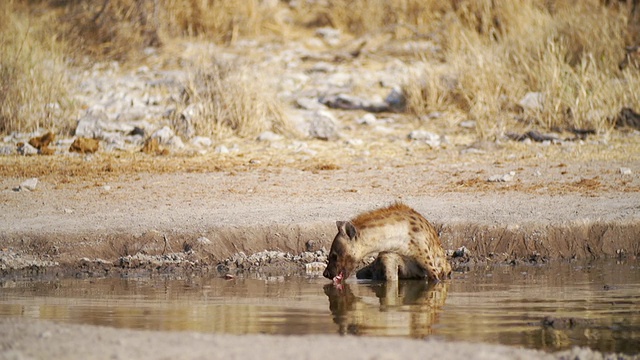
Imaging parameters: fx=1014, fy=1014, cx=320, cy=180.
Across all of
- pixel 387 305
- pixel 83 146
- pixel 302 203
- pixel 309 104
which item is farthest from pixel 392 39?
pixel 387 305

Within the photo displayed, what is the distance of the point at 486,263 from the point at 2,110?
726 cm

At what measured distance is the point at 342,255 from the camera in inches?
301

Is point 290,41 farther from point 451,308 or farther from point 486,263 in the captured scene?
point 451,308

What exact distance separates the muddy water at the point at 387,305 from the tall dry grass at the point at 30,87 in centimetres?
572

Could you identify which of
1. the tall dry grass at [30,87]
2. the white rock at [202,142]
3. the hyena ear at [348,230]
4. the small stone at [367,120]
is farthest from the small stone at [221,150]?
the hyena ear at [348,230]

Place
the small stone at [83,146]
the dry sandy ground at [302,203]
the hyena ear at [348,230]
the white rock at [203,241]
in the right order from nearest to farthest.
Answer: the hyena ear at [348,230] < the white rock at [203,241] < the dry sandy ground at [302,203] < the small stone at [83,146]

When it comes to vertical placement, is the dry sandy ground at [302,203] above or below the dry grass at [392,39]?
below

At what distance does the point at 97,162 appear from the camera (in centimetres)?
1201

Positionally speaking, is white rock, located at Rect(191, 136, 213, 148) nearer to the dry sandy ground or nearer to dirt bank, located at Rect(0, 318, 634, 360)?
the dry sandy ground

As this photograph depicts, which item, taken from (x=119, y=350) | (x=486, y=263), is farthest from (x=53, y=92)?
(x=119, y=350)

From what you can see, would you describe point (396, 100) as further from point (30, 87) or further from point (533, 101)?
point (30, 87)

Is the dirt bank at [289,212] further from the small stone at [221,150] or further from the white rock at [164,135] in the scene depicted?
the white rock at [164,135]

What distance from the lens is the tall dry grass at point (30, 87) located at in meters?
13.2

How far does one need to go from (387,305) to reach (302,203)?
3155 millimetres
